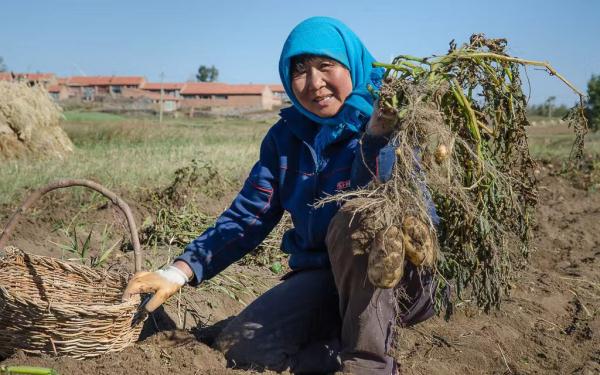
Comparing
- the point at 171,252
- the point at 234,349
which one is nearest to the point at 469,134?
the point at 234,349

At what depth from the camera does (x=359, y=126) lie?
90.4 inches

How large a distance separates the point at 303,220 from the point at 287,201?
0.11 meters

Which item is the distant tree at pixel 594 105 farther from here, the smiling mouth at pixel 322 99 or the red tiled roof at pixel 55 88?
the red tiled roof at pixel 55 88

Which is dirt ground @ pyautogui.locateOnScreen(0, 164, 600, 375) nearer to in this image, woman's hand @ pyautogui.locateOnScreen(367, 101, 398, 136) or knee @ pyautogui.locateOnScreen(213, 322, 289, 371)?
knee @ pyautogui.locateOnScreen(213, 322, 289, 371)

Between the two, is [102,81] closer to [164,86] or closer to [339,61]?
[164,86]

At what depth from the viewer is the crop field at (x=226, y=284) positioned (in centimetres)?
240

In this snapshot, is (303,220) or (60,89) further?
(60,89)

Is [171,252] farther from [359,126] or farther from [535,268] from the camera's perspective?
[535,268]

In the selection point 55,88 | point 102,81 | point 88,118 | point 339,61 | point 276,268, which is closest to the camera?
point 339,61

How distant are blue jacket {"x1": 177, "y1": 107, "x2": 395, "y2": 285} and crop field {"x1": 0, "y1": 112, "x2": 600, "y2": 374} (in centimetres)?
35

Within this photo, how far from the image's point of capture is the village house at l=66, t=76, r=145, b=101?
164ft

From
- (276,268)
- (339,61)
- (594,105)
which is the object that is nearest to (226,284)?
(276,268)

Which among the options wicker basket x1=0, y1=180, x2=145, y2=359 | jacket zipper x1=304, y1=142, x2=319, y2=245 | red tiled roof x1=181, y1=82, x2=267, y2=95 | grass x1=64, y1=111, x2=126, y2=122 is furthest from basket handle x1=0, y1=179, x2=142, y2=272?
red tiled roof x1=181, y1=82, x2=267, y2=95

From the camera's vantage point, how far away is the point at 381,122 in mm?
1950
